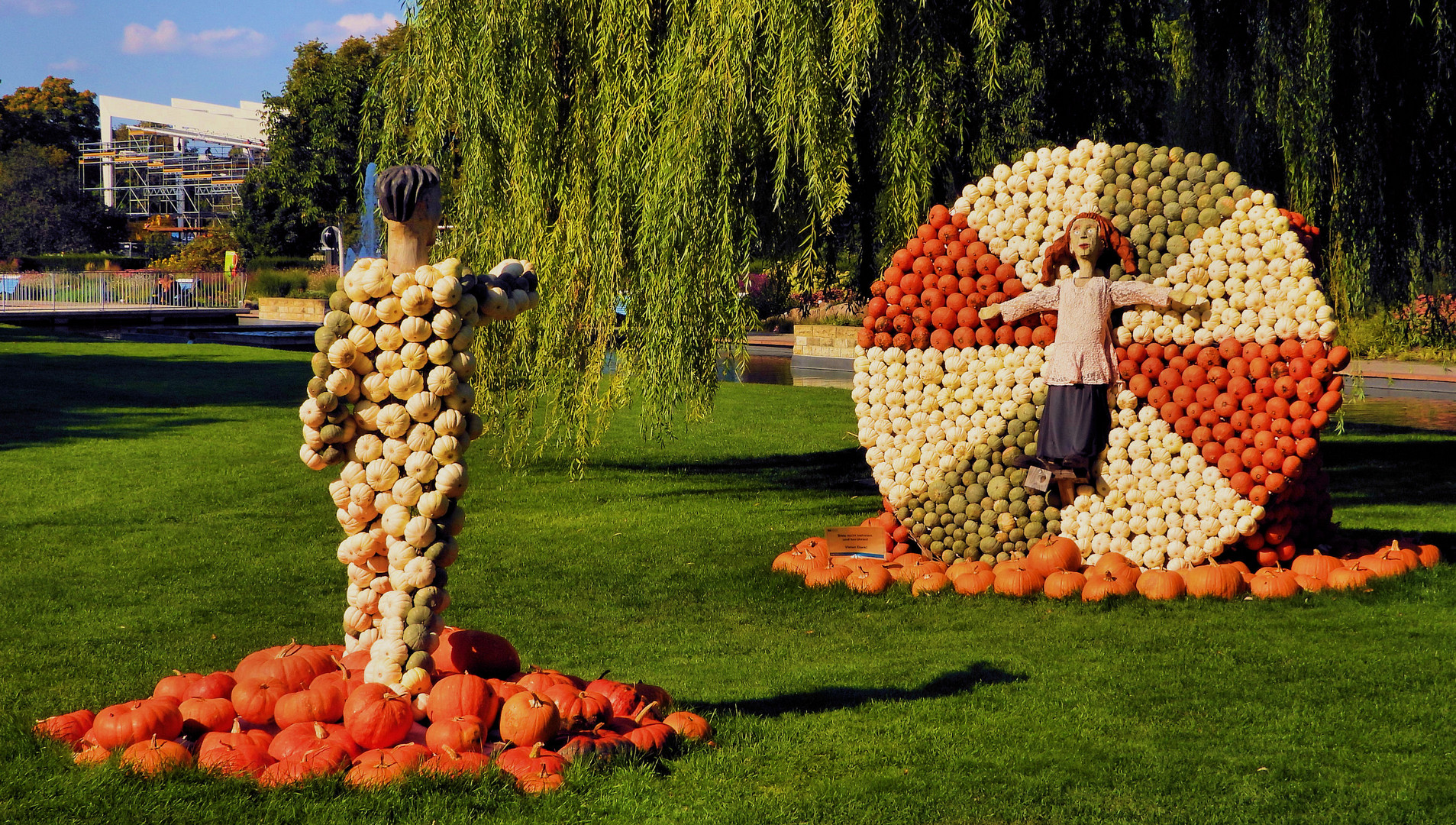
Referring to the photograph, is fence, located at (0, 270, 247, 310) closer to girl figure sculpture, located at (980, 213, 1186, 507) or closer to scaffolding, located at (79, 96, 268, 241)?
scaffolding, located at (79, 96, 268, 241)

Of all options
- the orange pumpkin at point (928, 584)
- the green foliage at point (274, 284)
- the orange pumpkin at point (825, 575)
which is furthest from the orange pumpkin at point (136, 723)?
the green foliage at point (274, 284)

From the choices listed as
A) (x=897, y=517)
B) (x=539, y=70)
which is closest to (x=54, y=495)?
(x=539, y=70)

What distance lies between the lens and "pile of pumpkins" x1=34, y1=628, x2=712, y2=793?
4.41 metres

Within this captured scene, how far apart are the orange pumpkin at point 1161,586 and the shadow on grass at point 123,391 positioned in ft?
38.0

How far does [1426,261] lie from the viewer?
10383 mm

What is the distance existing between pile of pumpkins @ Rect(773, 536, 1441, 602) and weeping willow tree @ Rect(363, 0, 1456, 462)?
6.50ft

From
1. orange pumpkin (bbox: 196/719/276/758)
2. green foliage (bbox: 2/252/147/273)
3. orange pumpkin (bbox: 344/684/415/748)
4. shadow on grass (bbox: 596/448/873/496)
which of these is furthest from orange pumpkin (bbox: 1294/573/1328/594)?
green foliage (bbox: 2/252/147/273)

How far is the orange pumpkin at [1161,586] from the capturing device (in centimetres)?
766

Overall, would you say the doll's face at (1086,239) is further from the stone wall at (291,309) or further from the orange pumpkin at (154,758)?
the stone wall at (291,309)

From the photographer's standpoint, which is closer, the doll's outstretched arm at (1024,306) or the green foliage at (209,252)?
the doll's outstretched arm at (1024,306)

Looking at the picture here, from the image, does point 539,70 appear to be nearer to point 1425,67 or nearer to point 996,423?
point 996,423

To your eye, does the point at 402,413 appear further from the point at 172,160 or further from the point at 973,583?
the point at 172,160

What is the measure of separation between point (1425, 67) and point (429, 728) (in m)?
8.72

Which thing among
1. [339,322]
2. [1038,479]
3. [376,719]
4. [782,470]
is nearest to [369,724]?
[376,719]
